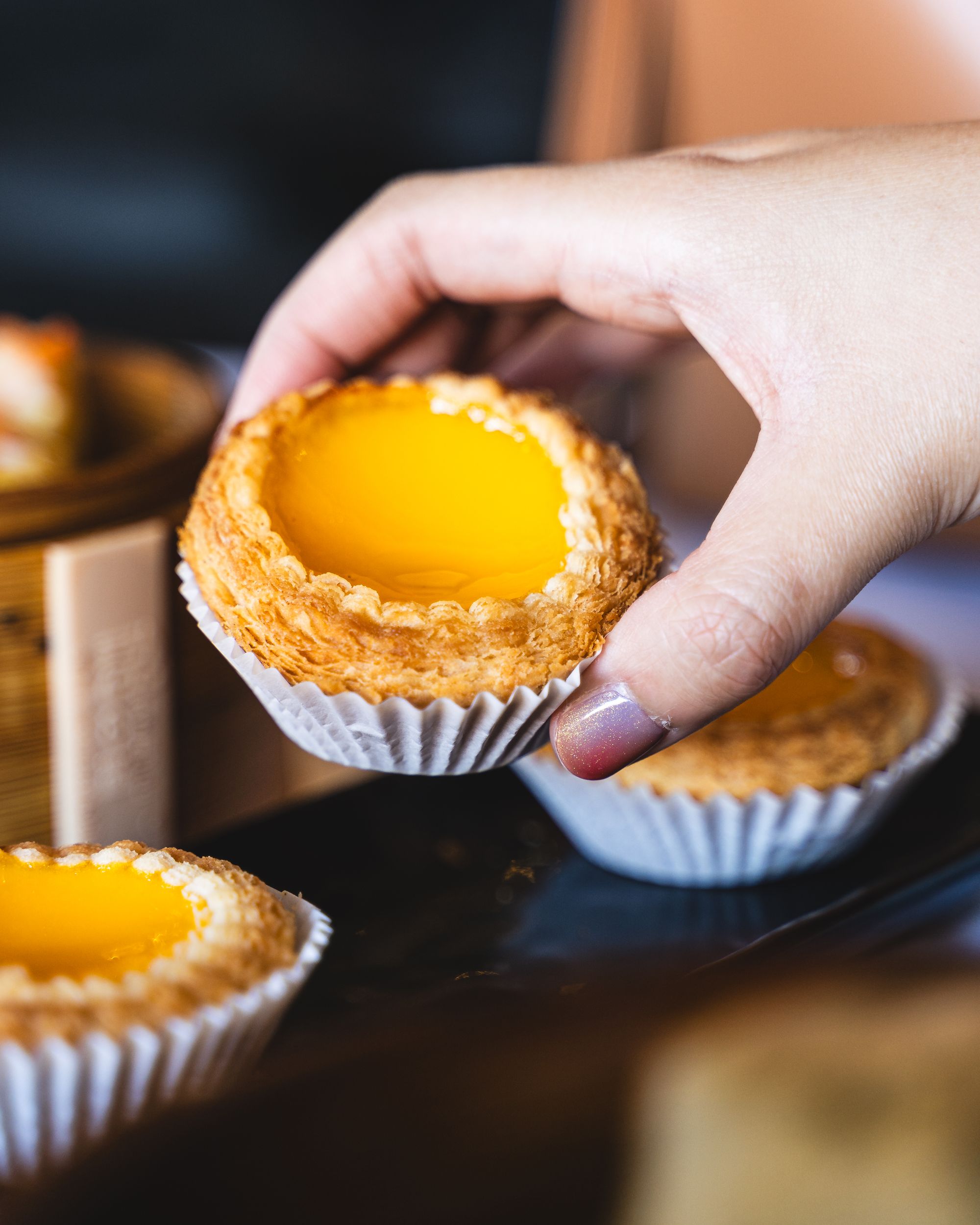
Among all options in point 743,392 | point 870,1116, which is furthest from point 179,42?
point 870,1116

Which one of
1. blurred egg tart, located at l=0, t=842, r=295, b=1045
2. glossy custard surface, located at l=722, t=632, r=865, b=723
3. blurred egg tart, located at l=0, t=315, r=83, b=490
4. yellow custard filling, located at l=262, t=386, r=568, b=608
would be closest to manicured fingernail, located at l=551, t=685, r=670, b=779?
yellow custard filling, located at l=262, t=386, r=568, b=608

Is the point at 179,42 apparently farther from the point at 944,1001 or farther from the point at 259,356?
the point at 944,1001

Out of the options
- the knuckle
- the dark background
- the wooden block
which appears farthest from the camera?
the dark background

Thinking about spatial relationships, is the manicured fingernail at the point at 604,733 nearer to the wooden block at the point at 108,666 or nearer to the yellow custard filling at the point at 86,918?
the yellow custard filling at the point at 86,918

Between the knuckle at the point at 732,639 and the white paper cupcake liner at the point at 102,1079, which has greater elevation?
the knuckle at the point at 732,639

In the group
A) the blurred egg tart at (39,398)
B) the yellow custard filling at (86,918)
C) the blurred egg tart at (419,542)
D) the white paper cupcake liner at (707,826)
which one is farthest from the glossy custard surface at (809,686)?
the blurred egg tart at (39,398)

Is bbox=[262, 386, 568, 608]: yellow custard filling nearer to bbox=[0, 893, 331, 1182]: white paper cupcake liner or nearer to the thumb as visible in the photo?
the thumb
